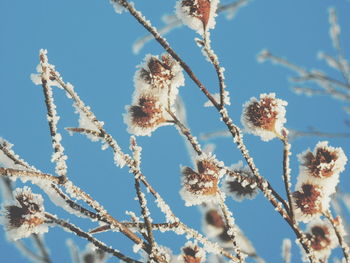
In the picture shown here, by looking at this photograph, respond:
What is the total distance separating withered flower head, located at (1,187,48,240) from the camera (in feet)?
4.07

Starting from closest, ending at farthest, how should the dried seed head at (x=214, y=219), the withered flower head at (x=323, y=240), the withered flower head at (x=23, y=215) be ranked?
the withered flower head at (x=23, y=215) < the withered flower head at (x=323, y=240) < the dried seed head at (x=214, y=219)

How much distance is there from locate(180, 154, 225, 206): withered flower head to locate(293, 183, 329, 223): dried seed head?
0.30 metres

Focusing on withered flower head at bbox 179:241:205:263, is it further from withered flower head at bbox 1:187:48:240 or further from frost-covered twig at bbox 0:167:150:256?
withered flower head at bbox 1:187:48:240

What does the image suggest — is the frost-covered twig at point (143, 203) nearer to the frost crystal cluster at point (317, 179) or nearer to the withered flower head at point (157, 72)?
the withered flower head at point (157, 72)

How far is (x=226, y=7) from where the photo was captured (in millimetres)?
2729

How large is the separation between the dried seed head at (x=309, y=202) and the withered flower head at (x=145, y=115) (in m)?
0.56

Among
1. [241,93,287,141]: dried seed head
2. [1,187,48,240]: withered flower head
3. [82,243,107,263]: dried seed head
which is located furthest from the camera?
[82,243,107,263]: dried seed head

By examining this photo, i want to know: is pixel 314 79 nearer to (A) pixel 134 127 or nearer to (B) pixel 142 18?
(A) pixel 134 127

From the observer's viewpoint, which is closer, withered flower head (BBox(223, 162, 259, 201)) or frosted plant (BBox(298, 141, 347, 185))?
frosted plant (BBox(298, 141, 347, 185))

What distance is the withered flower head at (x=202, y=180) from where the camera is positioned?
4.37ft

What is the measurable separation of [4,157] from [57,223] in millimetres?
261

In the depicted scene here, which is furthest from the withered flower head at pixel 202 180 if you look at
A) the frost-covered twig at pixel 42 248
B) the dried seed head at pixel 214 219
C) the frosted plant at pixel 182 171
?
the frost-covered twig at pixel 42 248

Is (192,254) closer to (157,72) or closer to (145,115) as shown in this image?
(145,115)

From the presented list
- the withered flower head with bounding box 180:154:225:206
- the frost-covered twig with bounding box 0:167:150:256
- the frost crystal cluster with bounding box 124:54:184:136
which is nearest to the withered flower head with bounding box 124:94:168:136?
the frost crystal cluster with bounding box 124:54:184:136
